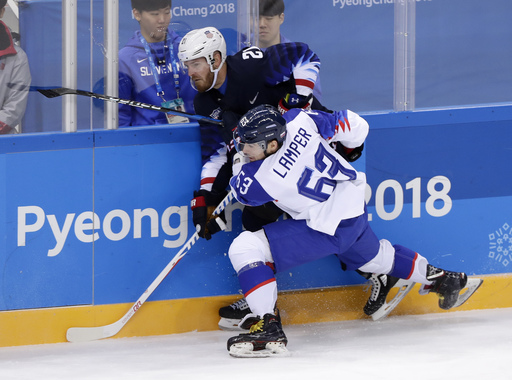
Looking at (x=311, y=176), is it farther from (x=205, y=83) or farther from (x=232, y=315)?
(x=232, y=315)

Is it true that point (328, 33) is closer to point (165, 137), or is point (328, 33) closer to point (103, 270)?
point (165, 137)

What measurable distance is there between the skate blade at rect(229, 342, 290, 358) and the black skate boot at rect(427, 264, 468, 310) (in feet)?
2.68

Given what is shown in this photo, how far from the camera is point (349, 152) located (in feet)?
12.3

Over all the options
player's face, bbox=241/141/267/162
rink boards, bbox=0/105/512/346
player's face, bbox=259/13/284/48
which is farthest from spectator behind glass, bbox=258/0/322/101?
player's face, bbox=241/141/267/162

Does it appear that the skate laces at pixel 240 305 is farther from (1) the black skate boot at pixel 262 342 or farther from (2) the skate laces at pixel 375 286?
(2) the skate laces at pixel 375 286

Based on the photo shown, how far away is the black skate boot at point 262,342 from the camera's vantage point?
3.42 m

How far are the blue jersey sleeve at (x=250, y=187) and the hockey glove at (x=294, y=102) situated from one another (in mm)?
355

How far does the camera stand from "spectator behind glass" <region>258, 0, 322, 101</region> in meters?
3.90

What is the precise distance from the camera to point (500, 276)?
4168 millimetres

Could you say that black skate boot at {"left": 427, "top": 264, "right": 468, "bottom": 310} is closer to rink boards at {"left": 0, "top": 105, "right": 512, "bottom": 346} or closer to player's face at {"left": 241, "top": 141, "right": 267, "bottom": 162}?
rink boards at {"left": 0, "top": 105, "right": 512, "bottom": 346}

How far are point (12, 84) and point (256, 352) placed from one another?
1.46 meters

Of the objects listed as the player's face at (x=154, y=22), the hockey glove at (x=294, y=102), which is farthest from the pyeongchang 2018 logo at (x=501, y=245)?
the player's face at (x=154, y=22)

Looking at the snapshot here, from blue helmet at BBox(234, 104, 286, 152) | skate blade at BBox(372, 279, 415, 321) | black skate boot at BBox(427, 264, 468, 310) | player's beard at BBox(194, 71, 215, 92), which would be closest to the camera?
blue helmet at BBox(234, 104, 286, 152)

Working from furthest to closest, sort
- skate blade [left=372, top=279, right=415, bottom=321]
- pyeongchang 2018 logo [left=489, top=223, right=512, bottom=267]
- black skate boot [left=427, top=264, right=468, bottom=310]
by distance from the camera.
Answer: pyeongchang 2018 logo [left=489, top=223, right=512, bottom=267]
skate blade [left=372, top=279, right=415, bottom=321]
black skate boot [left=427, top=264, right=468, bottom=310]
